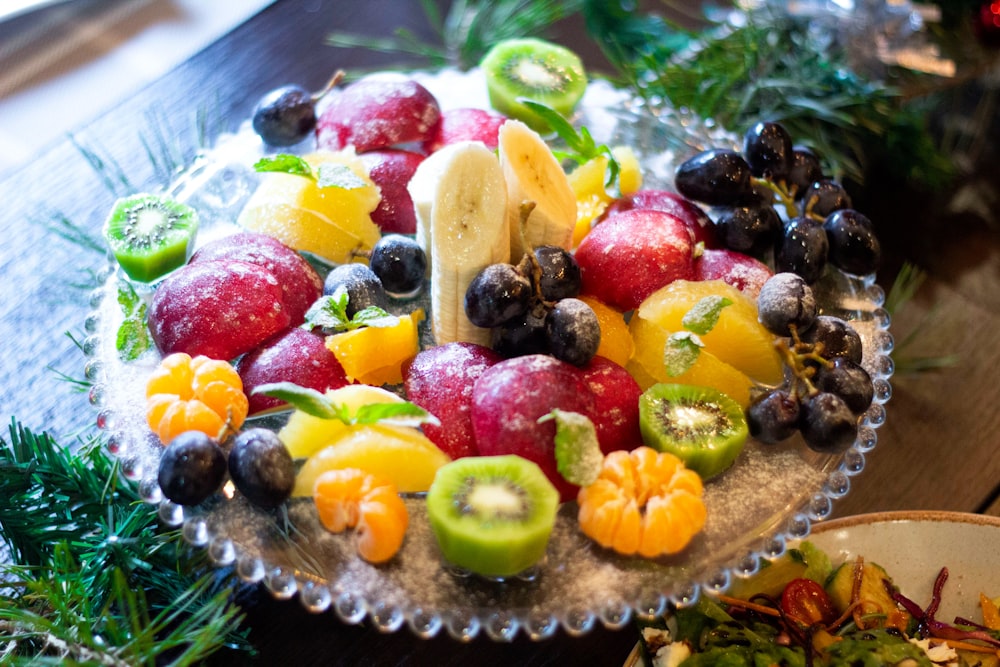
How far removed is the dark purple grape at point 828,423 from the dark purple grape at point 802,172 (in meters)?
0.45

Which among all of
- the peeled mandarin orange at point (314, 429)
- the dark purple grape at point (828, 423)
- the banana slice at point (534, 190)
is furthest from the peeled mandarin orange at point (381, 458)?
the dark purple grape at point (828, 423)

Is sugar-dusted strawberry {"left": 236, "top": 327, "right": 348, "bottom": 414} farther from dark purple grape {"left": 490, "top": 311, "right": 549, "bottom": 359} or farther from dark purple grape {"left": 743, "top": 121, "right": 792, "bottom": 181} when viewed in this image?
dark purple grape {"left": 743, "top": 121, "right": 792, "bottom": 181}

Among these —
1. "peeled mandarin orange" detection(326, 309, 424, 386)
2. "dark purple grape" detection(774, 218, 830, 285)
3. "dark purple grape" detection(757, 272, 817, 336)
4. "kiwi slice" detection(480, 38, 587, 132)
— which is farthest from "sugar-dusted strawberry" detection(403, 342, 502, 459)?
"kiwi slice" detection(480, 38, 587, 132)

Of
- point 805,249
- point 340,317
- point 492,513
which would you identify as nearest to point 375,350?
point 340,317

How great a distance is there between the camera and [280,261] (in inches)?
46.5

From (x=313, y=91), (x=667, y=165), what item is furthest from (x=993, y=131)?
(x=313, y=91)

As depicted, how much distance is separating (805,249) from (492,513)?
62 centimetres

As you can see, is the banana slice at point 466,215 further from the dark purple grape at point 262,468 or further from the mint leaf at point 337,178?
the dark purple grape at point 262,468

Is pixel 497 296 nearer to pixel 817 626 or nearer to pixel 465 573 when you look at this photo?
pixel 465 573

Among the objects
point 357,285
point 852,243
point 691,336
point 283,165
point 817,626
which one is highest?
point 283,165

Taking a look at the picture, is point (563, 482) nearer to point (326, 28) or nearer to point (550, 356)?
point (550, 356)

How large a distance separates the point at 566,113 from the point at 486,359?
629mm

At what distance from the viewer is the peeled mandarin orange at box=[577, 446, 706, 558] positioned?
0.92 metres

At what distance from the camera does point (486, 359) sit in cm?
109
